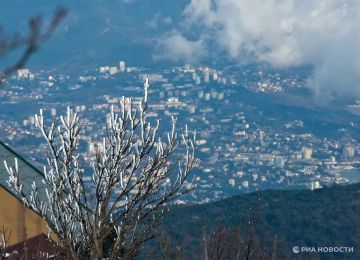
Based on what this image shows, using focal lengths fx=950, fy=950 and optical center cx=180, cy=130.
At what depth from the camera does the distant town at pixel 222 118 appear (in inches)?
1997

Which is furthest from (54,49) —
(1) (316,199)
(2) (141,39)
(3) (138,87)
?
(1) (316,199)

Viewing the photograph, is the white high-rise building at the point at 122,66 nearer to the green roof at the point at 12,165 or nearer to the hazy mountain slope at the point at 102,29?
the hazy mountain slope at the point at 102,29

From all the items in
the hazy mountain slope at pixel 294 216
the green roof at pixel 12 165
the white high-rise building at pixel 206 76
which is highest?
the white high-rise building at pixel 206 76

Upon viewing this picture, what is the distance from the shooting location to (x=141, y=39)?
10219 centimetres

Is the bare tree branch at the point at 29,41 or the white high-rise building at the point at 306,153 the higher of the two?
the white high-rise building at the point at 306,153

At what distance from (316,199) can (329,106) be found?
4705 cm

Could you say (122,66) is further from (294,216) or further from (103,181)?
(103,181)

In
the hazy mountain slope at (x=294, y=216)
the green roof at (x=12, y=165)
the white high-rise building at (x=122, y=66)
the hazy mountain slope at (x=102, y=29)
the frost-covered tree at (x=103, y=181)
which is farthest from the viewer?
the hazy mountain slope at (x=102, y=29)

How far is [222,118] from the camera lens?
219 ft

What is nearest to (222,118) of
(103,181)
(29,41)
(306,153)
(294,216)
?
(306,153)

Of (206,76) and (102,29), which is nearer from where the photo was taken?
(206,76)

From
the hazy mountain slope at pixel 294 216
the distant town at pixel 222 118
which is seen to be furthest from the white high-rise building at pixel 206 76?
the hazy mountain slope at pixel 294 216

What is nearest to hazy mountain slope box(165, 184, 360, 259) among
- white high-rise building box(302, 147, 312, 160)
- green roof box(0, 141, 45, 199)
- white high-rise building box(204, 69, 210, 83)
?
green roof box(0, 141, 45, 199)

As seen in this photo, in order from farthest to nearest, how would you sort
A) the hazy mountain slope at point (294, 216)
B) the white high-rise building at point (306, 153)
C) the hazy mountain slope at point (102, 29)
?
the hazy mountain slope at point (102, 29) < the white high-rise building at point (306, 153) < the hazy mountain slope at point (294, 216)
